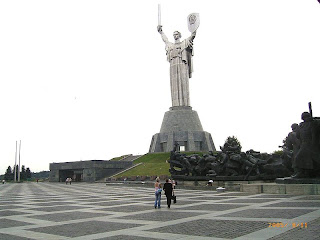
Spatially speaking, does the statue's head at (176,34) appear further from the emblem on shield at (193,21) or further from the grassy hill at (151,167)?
the grassy hill at (151,167)

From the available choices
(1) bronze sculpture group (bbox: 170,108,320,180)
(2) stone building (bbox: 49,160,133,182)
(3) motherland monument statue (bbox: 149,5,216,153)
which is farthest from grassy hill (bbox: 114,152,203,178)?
(1) bronze sculpture group (bbox: 170,108,320,180)

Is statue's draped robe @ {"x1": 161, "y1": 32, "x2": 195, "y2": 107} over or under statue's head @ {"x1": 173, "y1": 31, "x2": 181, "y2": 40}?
under

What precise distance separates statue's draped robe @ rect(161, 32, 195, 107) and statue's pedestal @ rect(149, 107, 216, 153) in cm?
185

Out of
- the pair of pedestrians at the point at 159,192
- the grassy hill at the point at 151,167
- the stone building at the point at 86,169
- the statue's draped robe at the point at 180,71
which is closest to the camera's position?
the pair of pedestrians at the point at 159,192

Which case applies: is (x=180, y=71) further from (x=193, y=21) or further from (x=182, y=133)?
(x=182, y=133)

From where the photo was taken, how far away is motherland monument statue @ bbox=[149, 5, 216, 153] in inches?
2073

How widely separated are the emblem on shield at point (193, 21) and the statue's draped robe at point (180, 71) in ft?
3.82

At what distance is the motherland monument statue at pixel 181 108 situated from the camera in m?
52.7

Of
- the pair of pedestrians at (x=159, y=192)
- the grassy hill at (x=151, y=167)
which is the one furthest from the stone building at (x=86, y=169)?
the pair of pedestrians at (x=159, y=192)

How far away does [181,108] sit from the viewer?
180 feet

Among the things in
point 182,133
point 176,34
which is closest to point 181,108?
point 182,133

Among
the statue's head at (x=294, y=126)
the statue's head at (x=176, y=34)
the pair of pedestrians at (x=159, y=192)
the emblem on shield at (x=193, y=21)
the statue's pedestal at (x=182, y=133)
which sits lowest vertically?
the pair of pedestrians at (x=159, y=192)

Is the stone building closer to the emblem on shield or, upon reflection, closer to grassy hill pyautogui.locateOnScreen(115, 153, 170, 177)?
grassy hill pyautogui.locateOnScreen(115, 153, 170, 177)

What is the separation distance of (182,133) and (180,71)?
11.1 metres
